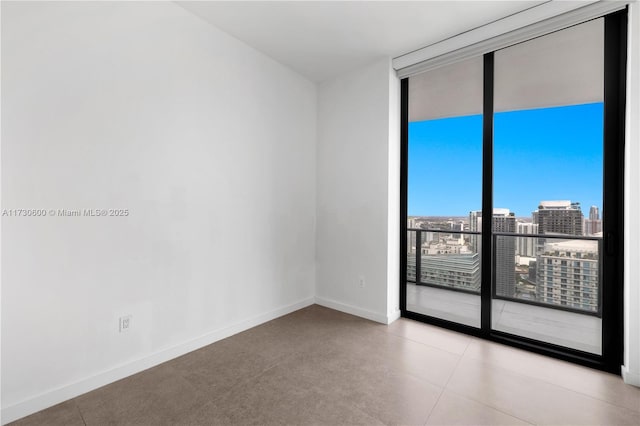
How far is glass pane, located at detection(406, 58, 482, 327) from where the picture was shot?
10.6ft

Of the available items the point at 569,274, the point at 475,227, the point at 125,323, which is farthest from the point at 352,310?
the point at 569,274

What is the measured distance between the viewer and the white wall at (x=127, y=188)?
163cm

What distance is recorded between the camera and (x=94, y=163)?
6.15ft

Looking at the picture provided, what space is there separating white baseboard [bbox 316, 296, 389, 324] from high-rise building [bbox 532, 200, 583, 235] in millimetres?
1930

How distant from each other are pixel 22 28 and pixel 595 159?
4124mm

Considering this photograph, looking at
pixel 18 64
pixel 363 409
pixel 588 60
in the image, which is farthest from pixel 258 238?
pixel 588 60

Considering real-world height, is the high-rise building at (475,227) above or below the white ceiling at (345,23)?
below

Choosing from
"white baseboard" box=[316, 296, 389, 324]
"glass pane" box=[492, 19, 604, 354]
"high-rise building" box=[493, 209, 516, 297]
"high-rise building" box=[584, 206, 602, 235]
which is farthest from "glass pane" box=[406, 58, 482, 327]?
"high-rise building" box=[584, 206, 602, 235]

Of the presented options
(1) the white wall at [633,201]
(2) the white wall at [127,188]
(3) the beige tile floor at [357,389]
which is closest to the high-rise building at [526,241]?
(1) the white wall at [633,201]

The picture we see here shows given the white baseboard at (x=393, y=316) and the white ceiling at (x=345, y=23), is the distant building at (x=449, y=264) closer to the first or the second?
the white baseboard at (x=393, y=316)

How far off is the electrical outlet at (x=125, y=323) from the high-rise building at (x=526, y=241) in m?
3.72

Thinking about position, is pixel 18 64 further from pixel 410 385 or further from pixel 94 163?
pixel 410 385

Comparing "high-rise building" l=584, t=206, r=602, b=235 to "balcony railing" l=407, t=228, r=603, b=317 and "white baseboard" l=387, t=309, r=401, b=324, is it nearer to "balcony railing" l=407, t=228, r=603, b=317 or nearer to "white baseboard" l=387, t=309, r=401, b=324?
"balcony railing" l=407, t=228, r=603, b=317

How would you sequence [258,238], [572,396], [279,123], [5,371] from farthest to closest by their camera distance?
1. [279,123]
2. [258,238]
3. [572,396]
4. [5,371]
